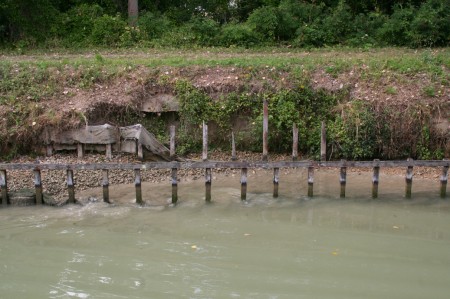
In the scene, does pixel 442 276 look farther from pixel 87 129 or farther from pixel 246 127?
pixel 87 129

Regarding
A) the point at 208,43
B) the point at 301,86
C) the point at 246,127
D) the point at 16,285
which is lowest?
the point at 16,285

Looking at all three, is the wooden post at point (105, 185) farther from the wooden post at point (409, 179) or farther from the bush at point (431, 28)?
the bush at point (431, 28)

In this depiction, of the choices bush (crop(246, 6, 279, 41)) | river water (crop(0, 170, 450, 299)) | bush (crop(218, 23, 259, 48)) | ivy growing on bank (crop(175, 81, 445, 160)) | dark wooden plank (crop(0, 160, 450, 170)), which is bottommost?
river water (crop(0, 170, 450, 299))

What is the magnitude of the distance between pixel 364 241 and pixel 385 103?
586 centimetres

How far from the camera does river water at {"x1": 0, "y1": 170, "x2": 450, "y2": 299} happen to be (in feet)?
29.3

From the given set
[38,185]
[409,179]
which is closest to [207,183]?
[38,185]

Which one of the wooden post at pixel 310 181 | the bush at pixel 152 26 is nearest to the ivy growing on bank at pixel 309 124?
the wooden post at pixel 310 181

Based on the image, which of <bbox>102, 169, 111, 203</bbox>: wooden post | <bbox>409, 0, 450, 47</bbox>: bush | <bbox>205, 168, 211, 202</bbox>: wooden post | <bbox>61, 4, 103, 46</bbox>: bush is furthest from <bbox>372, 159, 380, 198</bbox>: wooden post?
<bbox>61, 4, 103, 46</bbox>: bush

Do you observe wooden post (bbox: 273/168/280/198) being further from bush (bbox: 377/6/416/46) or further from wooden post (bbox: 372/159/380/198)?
bush (bbox: 377/6/416/46)

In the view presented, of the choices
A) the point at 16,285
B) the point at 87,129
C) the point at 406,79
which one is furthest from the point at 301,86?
the point at 16,285

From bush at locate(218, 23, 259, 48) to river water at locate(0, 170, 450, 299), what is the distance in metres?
9.76

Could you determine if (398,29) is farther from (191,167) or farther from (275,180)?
(191,167)

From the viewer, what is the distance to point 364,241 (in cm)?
1079

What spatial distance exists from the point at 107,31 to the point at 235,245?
15492 mm
